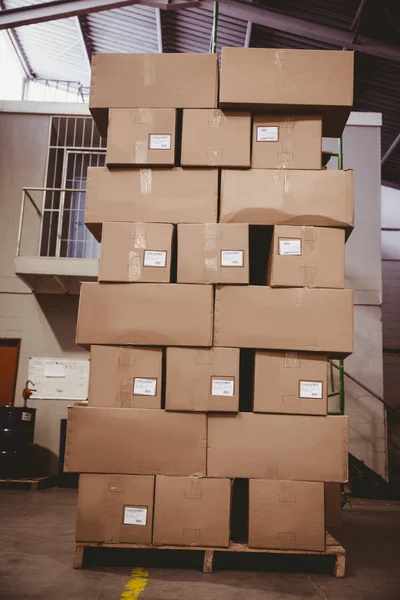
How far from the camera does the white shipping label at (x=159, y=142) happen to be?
11.9 feet

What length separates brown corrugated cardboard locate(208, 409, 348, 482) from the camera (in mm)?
3324

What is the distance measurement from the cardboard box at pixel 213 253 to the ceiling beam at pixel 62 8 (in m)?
6.39

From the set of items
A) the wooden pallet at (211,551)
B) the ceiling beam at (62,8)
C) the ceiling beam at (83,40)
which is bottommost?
the wooden pallet at (211,551)

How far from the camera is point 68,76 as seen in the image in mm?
13461

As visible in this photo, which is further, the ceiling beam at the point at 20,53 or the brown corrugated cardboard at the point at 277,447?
the ceiling beam at the point at 20,53

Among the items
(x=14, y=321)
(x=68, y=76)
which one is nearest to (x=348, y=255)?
(x=14, y=321)

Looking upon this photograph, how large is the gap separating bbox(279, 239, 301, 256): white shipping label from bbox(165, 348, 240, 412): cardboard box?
2.27 ft

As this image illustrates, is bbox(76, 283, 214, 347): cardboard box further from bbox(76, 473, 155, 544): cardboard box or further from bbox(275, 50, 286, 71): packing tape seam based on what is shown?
bbox(275, 50, 286, 71): packing tape seam

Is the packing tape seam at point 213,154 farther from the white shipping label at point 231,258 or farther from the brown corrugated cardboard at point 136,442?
the brown corrugated cardboard at point 136,442

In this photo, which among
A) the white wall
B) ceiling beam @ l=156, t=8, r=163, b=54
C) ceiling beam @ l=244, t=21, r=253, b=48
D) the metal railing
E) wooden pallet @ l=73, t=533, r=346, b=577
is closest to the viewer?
wooden pallet @ l=73, t=533, r=346, b=577

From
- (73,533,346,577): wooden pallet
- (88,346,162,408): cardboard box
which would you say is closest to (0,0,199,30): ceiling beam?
(88,346,162,408): cardboard box

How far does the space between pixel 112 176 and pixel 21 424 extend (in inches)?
197

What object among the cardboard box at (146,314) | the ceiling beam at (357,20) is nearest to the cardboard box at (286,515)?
the cardboard box at (146,314)

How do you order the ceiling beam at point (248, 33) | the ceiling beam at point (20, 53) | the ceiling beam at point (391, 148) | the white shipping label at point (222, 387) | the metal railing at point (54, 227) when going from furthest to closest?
the ceiling beam at point (20, 53) < the ceiling beam at point (391, 148) < the ceiling beam at point (248, 33) < the metal railing at point (54, 227) < the white shipping label at point (222, 387)
